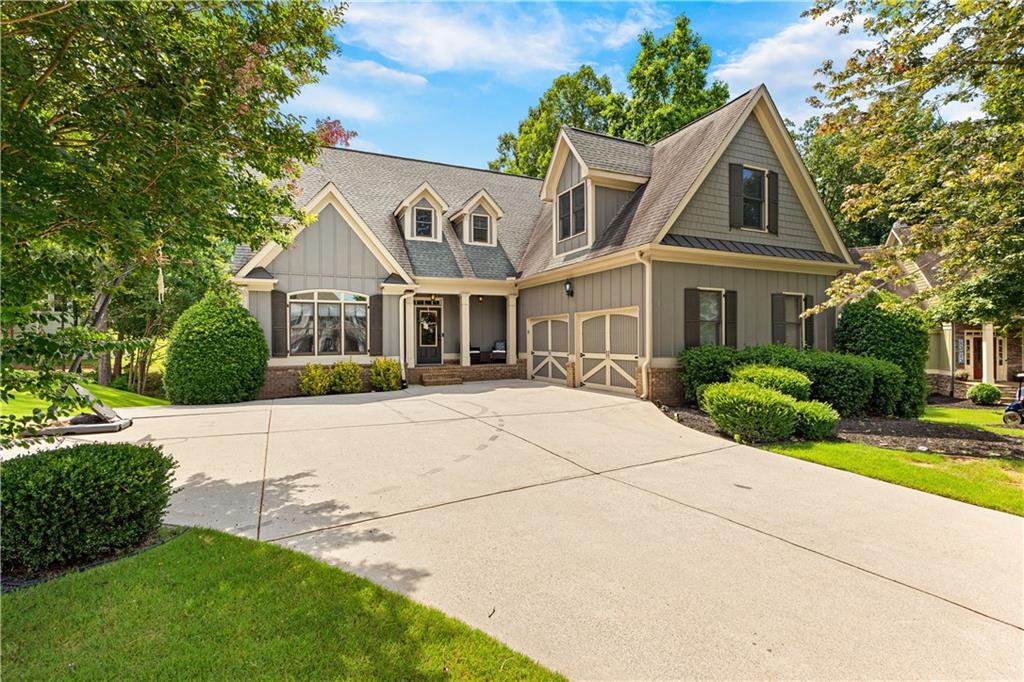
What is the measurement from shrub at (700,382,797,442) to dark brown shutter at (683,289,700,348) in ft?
12.2

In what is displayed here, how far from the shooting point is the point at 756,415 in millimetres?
7531

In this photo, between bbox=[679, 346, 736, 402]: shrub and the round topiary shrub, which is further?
the round topiary shrub

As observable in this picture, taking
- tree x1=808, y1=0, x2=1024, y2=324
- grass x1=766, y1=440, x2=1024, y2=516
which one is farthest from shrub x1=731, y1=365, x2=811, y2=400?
tree x1=808, y1=0, x2=1024, y2=324

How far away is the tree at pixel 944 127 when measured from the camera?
6.89 m

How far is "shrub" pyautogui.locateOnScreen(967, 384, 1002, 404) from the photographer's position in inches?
733

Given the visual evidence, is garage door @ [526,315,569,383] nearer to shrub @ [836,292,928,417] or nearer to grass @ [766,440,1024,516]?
grass @ [766,440,1024,516]

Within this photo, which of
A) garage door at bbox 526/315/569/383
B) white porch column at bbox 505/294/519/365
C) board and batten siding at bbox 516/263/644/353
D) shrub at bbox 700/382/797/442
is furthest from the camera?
white porch column at bbox 505/294/519/365

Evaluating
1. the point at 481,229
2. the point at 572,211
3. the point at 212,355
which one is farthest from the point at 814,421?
the point at 212,355

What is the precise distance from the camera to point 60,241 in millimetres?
3969

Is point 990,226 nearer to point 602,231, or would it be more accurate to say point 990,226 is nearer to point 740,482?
point 740,482

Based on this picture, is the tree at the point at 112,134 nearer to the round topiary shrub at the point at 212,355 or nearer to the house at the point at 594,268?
the house at the point at 594,268

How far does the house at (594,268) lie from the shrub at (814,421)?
369 centimetres

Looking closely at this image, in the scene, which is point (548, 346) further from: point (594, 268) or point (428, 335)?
point (428, 335)

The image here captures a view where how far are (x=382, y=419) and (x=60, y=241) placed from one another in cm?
589
